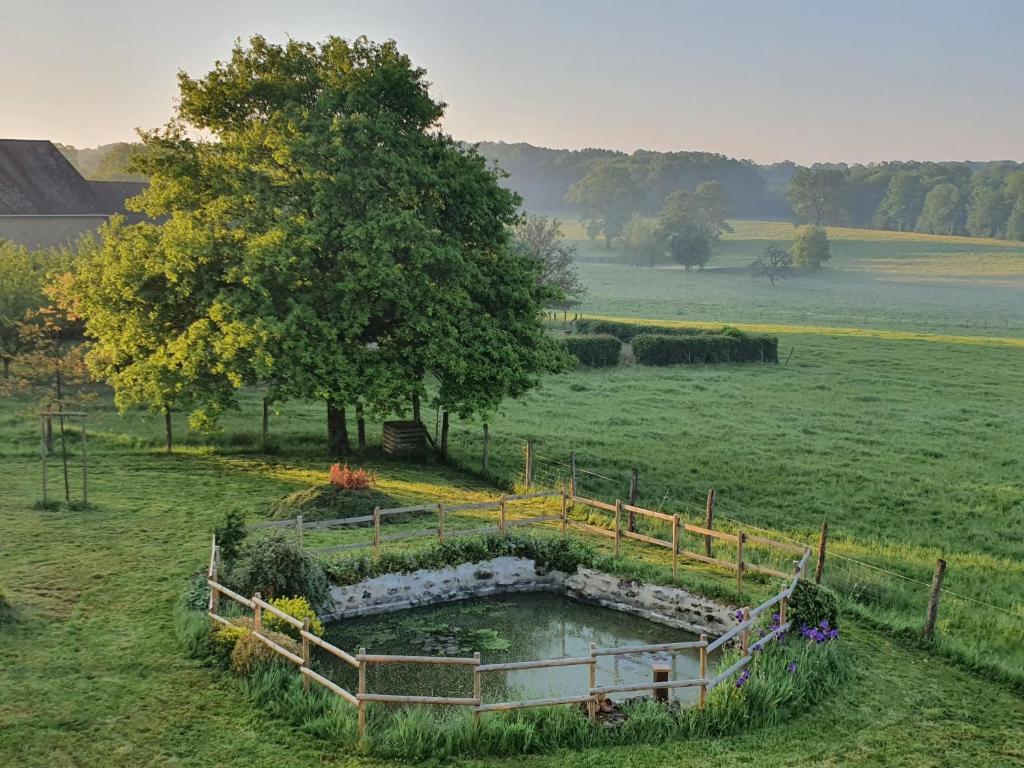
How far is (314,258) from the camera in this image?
25906 mm

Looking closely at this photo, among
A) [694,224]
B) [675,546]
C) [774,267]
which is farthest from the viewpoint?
[694,224]

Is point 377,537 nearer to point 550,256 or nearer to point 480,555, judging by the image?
point 480,555

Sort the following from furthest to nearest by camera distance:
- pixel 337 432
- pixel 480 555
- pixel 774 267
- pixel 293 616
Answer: pixel 774 267 < pixel 337 432 < pixel 480 555 < pixel 293 616

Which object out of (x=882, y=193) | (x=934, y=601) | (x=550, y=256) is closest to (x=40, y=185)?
(x=550, y=256)

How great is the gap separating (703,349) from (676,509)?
30723 millimetres

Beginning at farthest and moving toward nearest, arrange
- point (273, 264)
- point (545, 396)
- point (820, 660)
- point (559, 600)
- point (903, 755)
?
point (545, 396) < point (273, 264) < point (559, 600) < point (820, 660) < point (903, 755)

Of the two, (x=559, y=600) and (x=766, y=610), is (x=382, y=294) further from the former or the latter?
(x=766, y=610)

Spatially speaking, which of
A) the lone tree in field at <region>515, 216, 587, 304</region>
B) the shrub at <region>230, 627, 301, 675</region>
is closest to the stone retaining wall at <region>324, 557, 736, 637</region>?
the shrub at <region>230, 627, 301, 675</region>

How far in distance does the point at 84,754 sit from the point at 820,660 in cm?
1058

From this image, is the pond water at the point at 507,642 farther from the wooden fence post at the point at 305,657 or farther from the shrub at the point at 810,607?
the shrub at the point at 810,607

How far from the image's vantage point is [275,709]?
12797 mm

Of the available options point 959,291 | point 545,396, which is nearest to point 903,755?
point 545,396

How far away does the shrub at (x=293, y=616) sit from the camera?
1504cm

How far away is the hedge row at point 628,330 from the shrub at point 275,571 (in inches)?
1574
